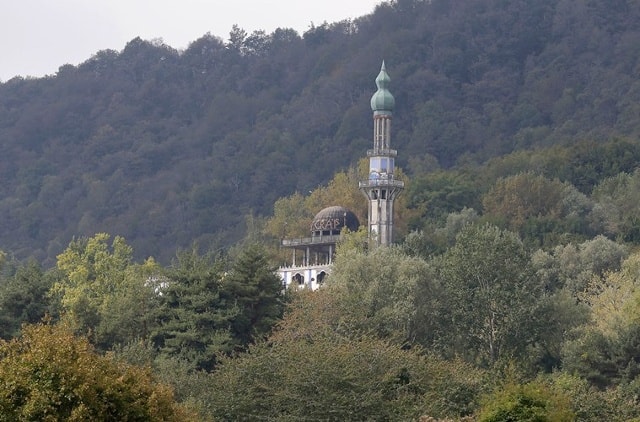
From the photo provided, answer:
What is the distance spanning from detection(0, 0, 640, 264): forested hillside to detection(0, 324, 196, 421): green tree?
336ft

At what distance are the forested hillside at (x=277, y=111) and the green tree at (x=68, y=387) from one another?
336 ft

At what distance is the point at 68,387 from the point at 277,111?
14619cm

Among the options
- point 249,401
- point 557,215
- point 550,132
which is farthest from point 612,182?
point 249,401

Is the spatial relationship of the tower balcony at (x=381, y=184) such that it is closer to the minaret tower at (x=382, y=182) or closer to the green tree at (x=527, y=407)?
the minaret tower at (x=382, y=182)

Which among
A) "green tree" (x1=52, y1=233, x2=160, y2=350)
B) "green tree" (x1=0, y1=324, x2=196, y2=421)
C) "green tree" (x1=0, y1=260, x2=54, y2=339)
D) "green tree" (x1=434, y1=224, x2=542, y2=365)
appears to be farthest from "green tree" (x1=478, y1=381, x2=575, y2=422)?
"green tree" (x1=0, y1=260, x2=54, y2=339)

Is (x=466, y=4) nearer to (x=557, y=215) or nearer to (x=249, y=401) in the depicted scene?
(x=557, y=215)

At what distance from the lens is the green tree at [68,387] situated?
3244cm

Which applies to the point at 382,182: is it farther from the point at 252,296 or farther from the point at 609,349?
the point at 609,349

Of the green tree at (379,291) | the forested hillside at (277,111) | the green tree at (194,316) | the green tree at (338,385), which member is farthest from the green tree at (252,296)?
the forested hillside at (277,111)

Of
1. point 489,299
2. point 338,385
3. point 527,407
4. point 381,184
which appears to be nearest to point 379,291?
point 489,299

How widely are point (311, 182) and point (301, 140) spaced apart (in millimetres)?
11655

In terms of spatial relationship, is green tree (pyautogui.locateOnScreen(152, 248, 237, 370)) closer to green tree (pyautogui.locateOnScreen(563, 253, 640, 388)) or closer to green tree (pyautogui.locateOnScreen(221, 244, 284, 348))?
green tree (pyautogui.locateOnScreen(221, 244, 284, 348))

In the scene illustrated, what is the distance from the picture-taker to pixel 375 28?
18050cm

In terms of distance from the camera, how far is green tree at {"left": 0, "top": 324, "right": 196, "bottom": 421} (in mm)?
32438
